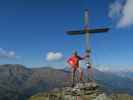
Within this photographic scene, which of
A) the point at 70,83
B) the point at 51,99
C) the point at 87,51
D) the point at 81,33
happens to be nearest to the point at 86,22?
the point at 81,33

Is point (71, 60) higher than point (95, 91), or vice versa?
point (71, 60)

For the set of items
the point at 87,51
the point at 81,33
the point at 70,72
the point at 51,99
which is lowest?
the point at 51,99

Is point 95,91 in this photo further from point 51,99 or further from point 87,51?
point 51,99

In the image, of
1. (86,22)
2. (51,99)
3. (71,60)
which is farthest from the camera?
(51,99)

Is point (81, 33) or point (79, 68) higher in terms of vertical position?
point (81, 33)

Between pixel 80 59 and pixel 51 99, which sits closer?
pixel 80 59

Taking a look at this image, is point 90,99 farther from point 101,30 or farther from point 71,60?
point 101,30

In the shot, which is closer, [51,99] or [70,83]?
[70,83]

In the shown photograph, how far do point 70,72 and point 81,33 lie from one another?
19.4 ft

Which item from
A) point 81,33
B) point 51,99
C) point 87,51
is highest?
point 81,33

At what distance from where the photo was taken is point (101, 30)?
116 feet

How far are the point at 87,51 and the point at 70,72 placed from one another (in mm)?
3852

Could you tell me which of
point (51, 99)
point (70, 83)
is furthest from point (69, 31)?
point (51, 99)

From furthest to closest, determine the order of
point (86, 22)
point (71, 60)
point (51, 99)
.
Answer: point (51, 99), point (86, 22), point (71, 60)
